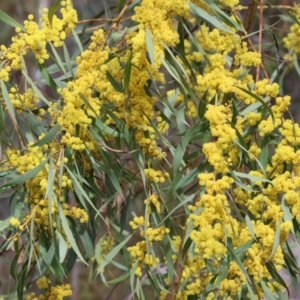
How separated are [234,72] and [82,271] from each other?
6.96 ft

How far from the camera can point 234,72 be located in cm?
113

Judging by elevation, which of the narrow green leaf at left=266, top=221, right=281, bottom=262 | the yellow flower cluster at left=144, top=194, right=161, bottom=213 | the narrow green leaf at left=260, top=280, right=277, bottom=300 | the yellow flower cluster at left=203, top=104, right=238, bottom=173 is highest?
the yellow flower cluster at left=203, top=104, right=238, bottom=173

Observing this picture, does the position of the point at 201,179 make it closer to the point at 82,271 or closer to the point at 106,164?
the point at 106,164

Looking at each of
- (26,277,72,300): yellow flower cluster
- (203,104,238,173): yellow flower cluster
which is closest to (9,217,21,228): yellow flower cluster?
(26,277,72,300): yellow flower cluster

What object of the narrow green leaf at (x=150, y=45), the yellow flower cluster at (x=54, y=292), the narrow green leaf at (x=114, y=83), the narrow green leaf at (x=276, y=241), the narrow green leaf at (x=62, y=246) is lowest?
the yellow flower cluster at (x=54, y=292)

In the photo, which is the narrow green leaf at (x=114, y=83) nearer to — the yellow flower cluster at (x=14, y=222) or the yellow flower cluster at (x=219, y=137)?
the yellow flower cluster at (x=219, y=137)

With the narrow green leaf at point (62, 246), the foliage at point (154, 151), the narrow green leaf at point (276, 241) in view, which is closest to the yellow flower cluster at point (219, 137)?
the foliage at point (154, 151)

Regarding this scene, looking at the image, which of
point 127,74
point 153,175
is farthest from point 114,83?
point 153,175

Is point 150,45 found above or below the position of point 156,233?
above

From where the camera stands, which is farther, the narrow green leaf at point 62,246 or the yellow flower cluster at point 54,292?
the yellow flower cluster at point 54,292

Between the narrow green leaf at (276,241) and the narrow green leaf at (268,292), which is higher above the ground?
the narrow green leaf at (276,241)

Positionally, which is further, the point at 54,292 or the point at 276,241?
the point at 54,292

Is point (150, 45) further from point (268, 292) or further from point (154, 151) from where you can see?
point (268, 292)

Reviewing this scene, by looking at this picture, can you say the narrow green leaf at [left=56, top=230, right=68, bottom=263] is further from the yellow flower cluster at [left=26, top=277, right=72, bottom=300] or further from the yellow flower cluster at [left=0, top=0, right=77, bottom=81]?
the yellow flower cluster at [left=0, top=0, right=77, bottom=81]
